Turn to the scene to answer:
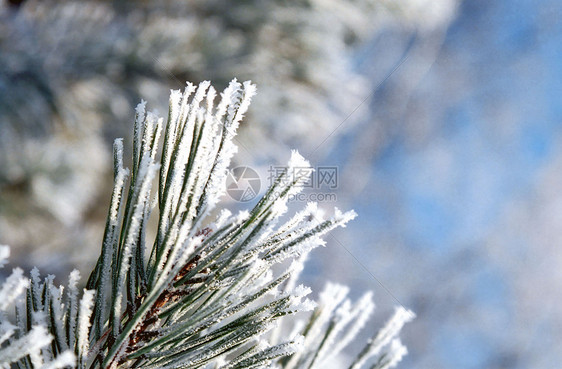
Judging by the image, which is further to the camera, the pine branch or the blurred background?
the blurred background

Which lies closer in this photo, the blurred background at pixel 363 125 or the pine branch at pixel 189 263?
the pine branch at pixel 189 263

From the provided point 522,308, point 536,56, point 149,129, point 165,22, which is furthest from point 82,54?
point 536,56

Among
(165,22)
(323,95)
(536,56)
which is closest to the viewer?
(165,22)

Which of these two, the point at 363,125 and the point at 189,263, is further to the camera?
the point at 363,125

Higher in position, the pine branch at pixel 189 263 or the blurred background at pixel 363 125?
the blurred background at pixel 363 125

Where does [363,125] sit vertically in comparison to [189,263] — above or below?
above

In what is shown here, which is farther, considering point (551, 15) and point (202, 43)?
point (551, 15)

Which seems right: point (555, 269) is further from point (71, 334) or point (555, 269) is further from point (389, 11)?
point (71, 334)

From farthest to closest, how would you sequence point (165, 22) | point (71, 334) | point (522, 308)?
point (522, 308) → point (165, 22) → point (71, 334)
